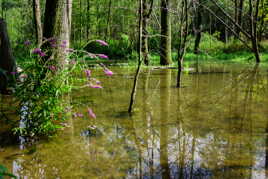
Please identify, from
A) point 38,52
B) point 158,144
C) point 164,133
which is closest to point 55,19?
point 38,52

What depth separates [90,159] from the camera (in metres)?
2.98

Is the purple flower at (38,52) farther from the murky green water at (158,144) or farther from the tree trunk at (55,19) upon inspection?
the tree trunk at (55,19)

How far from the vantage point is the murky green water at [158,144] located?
Result: 269 cm

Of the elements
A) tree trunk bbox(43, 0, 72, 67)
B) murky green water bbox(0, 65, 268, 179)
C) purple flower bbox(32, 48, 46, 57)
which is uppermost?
tree trunk bbox(43, 0, 72, 67)

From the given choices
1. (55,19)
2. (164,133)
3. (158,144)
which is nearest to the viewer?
(158,144)

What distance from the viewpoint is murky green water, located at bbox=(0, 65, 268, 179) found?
2.69 meters

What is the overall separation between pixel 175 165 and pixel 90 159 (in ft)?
2.91

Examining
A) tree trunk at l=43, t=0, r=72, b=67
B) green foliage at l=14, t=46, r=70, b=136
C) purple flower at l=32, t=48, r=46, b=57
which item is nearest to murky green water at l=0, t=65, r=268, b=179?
green foliage at l=14, t=46, r=70, b=136

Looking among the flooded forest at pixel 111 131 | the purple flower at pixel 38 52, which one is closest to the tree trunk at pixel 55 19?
the flooded forest at pixel 111 131

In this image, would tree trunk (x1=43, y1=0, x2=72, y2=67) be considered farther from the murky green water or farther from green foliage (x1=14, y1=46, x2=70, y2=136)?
green foliage (x1=14, y1=46, x2=70, y2=136)

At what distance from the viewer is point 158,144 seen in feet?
11.1

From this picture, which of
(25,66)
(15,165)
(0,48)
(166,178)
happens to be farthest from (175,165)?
(0,48)

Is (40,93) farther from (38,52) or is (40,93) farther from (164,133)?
(164,133)

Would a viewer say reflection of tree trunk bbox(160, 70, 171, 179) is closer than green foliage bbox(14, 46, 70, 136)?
Yes
